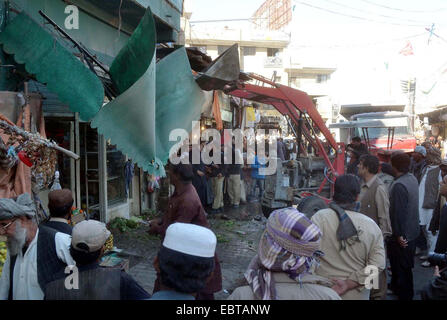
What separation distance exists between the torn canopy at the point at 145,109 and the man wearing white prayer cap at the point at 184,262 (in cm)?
215

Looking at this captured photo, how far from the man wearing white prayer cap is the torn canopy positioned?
2.15 meters

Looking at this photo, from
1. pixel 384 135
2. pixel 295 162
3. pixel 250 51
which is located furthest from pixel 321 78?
pixel 295 162

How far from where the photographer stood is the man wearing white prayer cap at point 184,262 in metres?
1.72

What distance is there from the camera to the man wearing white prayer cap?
5.64ft

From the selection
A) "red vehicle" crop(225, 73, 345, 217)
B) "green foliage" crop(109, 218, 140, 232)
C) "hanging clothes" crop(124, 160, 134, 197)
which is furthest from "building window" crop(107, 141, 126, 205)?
"red vehicle" crop(225, 73, 345, 217)

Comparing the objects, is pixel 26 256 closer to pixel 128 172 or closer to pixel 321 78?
pixel 128 172

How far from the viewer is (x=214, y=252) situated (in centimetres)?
189

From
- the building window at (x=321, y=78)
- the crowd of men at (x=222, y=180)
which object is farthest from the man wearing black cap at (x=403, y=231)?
the building window at (x=321, y=78)

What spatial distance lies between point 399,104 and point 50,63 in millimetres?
14733

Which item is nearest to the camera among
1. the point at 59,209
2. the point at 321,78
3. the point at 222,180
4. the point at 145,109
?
the point at 59,209

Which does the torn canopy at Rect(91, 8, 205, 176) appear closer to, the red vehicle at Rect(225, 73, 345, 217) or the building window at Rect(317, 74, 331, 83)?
the red vehicle at Rect(225, 73, 345, 217)

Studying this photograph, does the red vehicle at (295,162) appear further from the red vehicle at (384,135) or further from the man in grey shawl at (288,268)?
the man in grey shawl at (288,268)

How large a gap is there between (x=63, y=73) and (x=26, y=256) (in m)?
2.18
